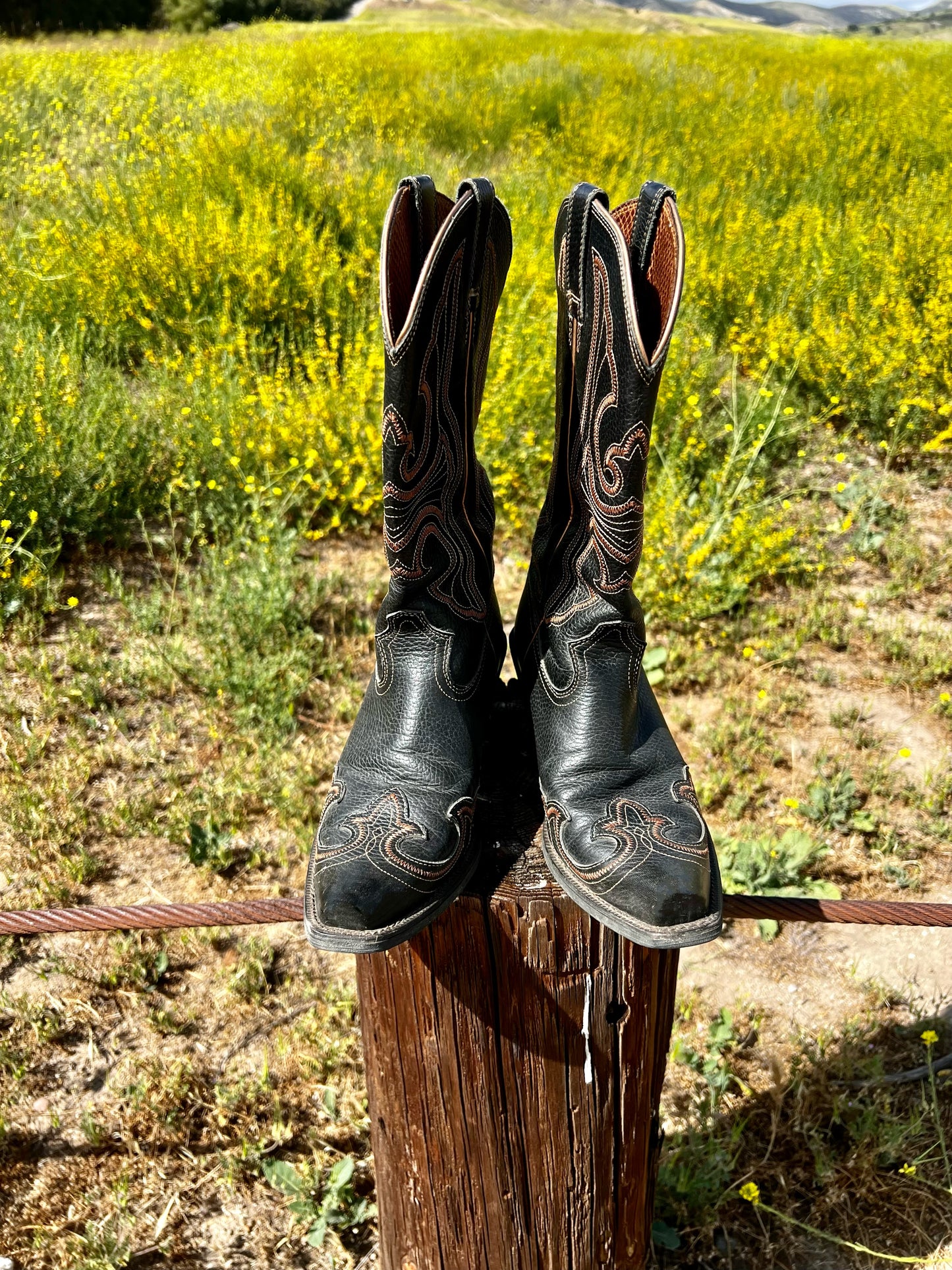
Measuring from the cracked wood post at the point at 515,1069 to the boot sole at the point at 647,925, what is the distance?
4 centimetres

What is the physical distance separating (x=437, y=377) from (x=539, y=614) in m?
0.49

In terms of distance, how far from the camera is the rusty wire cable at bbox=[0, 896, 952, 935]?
1.39 meters

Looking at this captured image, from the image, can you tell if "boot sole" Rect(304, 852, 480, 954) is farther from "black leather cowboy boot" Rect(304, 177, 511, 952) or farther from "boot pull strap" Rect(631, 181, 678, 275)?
"boot pull strap" Rect(631, 181, 678, 275)

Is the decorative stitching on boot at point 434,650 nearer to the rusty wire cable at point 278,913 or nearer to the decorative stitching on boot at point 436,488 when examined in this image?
the decorative stitching on boot at point 436,488

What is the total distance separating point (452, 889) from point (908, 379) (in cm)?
422

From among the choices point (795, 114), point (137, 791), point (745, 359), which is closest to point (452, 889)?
point (137, 791)

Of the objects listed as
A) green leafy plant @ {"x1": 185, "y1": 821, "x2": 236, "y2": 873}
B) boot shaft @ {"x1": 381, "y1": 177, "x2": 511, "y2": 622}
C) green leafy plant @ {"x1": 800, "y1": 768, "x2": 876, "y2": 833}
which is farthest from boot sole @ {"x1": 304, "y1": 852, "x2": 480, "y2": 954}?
green leafy plant @ {"x1": 800, "y1": 768, "x2": 876, "y2": 833}

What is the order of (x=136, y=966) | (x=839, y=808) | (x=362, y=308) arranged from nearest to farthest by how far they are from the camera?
(x=136, y=966), (x=839, y=808), (x=362, y=308)

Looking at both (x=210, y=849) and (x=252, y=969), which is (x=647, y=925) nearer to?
(x=252, y=969)

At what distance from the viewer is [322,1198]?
6.65ft

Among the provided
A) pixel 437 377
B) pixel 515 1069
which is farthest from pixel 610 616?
pixel 515 1069

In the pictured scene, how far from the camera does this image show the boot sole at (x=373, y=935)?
3.90 ft

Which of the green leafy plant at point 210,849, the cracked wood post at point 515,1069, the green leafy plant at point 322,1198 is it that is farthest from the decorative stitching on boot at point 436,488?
the green leafy plant at point 210,849

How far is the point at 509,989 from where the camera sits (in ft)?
4.26
